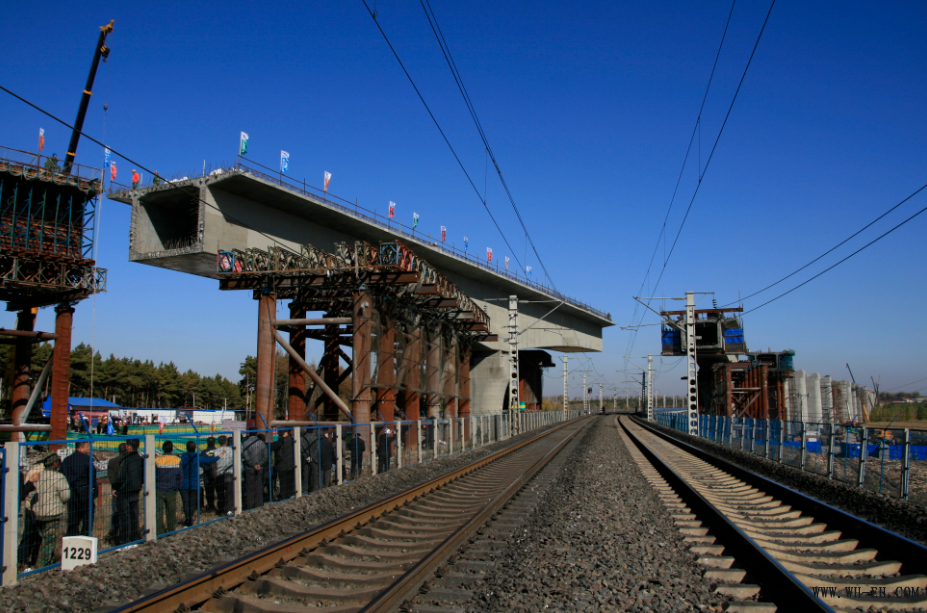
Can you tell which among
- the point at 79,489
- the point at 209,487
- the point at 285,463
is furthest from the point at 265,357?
the point at 79,489

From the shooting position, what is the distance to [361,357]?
80.6 ft

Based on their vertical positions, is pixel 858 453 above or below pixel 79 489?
below

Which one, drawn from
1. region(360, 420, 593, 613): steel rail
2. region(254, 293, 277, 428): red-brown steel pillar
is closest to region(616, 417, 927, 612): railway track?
region(360, 420, 593, 613): steel rail

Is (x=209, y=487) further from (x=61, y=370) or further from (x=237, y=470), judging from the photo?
(x=61, y=370)

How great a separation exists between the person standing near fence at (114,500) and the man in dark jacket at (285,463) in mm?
3094

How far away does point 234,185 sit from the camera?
32031 mm

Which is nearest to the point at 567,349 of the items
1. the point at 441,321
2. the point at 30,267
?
the point at 441,321

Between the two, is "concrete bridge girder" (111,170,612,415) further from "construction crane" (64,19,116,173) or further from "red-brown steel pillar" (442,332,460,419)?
"construction crane" (64,19,116,173)

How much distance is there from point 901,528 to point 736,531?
443cm

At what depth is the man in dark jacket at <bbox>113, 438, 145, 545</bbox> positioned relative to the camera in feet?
28.0

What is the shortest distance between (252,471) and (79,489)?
3051 millimetres

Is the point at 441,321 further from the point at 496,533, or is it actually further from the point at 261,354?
the point at 496,533

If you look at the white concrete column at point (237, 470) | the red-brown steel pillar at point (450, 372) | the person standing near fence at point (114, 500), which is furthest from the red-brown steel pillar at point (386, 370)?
the person standing near fence at point (114, 500)

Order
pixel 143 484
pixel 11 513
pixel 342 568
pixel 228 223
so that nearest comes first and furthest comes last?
pixel 11 513 → pixel 342 568 → pixel 143 484 → pixel 228 223
